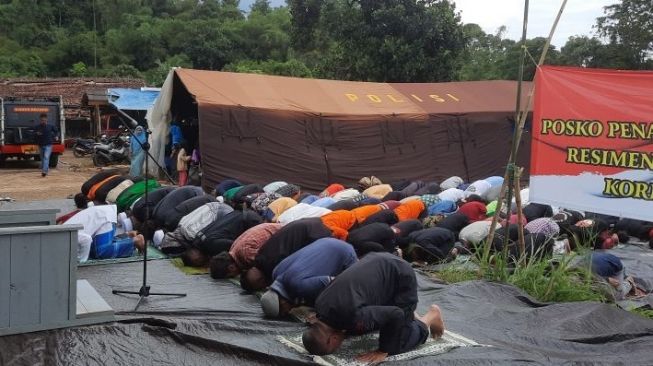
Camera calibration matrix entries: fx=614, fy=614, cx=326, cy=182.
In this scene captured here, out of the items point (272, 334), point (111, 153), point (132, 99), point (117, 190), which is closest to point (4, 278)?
point (272, 334)

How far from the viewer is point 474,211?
830 centimetres

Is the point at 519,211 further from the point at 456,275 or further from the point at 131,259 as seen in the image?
the point at 131,259

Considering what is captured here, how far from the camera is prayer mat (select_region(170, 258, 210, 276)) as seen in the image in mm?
6348

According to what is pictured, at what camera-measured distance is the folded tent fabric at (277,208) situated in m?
8.07

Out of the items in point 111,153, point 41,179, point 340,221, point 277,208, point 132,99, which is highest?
point 132,99

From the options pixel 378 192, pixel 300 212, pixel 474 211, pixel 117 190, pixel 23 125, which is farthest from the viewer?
pixel 23 125

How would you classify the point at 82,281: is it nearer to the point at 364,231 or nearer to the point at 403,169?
the point at 364,231

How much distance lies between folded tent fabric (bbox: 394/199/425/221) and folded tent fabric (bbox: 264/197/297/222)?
1.45m

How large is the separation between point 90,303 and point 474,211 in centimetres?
529

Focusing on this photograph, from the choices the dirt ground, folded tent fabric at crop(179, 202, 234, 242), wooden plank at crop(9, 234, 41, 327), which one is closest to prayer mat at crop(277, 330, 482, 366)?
wooden plank at crop(9, 234, 41, 327)

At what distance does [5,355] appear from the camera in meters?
3.81

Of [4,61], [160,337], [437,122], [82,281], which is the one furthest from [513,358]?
[4,61]

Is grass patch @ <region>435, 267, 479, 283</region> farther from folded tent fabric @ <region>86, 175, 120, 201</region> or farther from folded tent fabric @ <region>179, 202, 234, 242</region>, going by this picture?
folded tent fabric @ <region>86, 175, 120, 201</region>

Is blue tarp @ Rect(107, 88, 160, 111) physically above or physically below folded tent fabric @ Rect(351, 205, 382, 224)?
above
